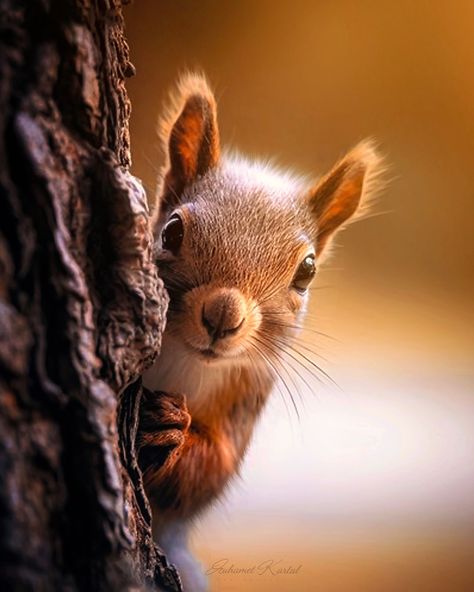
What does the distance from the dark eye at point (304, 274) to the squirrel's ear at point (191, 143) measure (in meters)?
0.22

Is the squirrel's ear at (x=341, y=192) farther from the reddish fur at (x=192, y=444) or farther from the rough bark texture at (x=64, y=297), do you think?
the rough bark texture at (x=64, y=297)

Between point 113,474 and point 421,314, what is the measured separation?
93cm

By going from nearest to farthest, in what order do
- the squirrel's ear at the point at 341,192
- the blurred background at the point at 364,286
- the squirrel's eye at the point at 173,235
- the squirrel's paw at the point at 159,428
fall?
the squirrel's paw at the point at 159,428, the squirrel's eye at the point at 173,235, the squirrel's ear at the point at 341,192, the blurred background at the point at 364,286

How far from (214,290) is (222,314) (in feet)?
0.15

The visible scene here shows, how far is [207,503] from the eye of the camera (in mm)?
1058

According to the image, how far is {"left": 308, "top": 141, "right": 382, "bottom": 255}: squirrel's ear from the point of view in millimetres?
1062

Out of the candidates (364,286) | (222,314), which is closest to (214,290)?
(222,314)

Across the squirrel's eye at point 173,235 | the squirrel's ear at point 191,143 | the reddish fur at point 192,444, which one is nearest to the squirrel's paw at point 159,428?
the reddish fur at point 192,444

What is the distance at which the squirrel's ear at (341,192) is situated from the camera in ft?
3.48

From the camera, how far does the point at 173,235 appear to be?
35.6 inches

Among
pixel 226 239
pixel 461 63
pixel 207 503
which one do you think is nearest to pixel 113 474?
pixel 226 239

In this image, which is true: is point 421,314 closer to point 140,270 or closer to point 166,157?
point 166,157

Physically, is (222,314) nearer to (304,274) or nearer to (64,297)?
(304,274)

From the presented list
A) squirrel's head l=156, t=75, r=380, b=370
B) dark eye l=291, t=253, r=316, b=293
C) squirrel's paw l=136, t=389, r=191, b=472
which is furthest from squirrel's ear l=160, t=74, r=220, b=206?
squirrel's paw l=136, t=389, r=191, b=472
